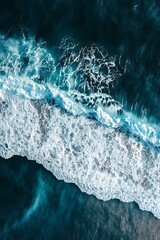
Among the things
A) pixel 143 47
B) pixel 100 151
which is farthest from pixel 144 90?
pixel 100 151

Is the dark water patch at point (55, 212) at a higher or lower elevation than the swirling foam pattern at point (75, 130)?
lower

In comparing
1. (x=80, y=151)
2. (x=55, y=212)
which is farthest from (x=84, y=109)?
(x=55, y=212)

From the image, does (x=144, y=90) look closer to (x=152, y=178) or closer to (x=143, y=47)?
(x=143, y=47)

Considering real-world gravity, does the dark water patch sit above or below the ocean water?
below

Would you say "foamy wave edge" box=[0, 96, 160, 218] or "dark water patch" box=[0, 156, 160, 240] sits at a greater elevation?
"foamy wave edge" box=[0, 96, 160, 218]

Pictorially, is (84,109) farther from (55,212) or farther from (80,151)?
(55,212)

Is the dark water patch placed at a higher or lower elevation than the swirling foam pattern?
lower

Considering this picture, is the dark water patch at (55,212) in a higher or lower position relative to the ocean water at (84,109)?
lower
